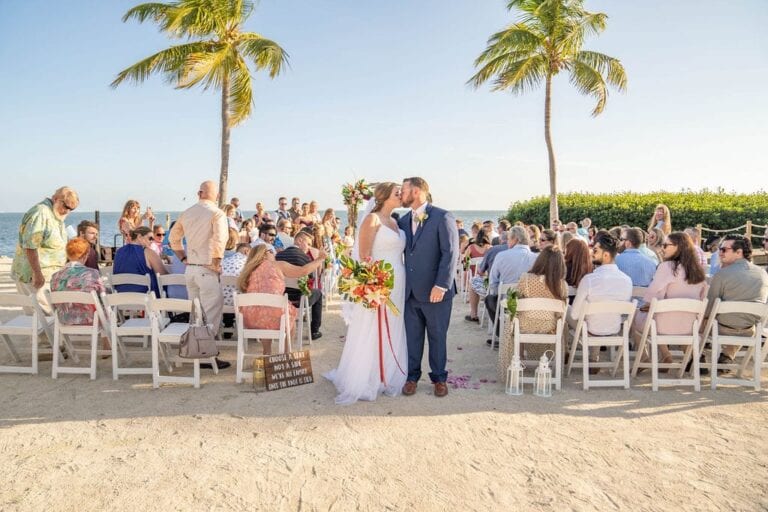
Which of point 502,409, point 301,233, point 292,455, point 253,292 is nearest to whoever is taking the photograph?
point 292,455

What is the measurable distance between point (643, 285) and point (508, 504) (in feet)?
14.7

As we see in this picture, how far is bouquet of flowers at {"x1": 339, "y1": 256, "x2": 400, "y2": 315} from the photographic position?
490 cm

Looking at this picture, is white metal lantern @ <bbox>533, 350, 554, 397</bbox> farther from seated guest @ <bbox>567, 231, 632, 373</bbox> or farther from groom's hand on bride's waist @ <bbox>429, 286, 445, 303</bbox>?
groom's hand on bride's waist @ <bbox>429, 286, 445, 303</bbox>

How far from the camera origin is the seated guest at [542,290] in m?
5.50

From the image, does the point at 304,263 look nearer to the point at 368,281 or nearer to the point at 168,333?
the point at 168,333

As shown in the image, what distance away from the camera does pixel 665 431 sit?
4375 millimetres

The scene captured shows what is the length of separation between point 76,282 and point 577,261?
19.7 feet

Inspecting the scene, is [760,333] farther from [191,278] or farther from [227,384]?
[191,278]

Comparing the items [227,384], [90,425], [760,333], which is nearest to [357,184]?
[227,384]

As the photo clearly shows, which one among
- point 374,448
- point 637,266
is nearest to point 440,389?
point 374,448

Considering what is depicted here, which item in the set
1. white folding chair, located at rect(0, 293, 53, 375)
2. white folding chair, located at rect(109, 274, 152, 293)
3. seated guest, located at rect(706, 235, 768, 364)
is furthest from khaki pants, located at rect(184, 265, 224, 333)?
seated guest, located at rect(706, 235, 768, 364)

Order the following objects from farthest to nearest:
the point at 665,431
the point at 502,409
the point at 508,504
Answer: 1. the point at 502,409
2. the point at 665,431
3. the point at 508,504

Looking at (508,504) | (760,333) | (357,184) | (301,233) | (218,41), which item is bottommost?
(508,504)

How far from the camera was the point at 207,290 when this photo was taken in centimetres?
611
